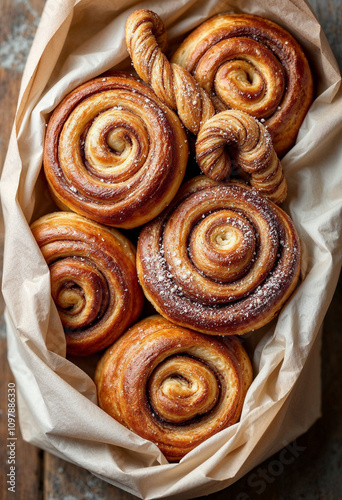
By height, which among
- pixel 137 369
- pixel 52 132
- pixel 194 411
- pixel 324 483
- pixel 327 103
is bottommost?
pixel 324 483

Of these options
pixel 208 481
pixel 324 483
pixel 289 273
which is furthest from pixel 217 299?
pixel 324 483

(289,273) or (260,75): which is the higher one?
(260,75)

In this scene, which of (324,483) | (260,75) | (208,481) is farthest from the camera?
(324,483)

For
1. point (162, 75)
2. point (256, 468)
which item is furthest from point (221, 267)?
point (256, 468)

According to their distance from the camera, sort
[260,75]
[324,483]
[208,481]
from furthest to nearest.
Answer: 1. [324,483]
2. [260,75]
3. [208,481]

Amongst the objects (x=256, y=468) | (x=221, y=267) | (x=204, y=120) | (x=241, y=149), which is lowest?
(x=256, y=468)

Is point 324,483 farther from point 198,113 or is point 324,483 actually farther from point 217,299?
point 198,113

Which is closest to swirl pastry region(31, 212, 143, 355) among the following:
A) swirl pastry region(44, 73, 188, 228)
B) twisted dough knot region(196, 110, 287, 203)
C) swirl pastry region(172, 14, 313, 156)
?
swirl pastry region(44, 73, 188, 228)

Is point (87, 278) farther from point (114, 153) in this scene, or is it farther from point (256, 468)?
point (256, 468)
